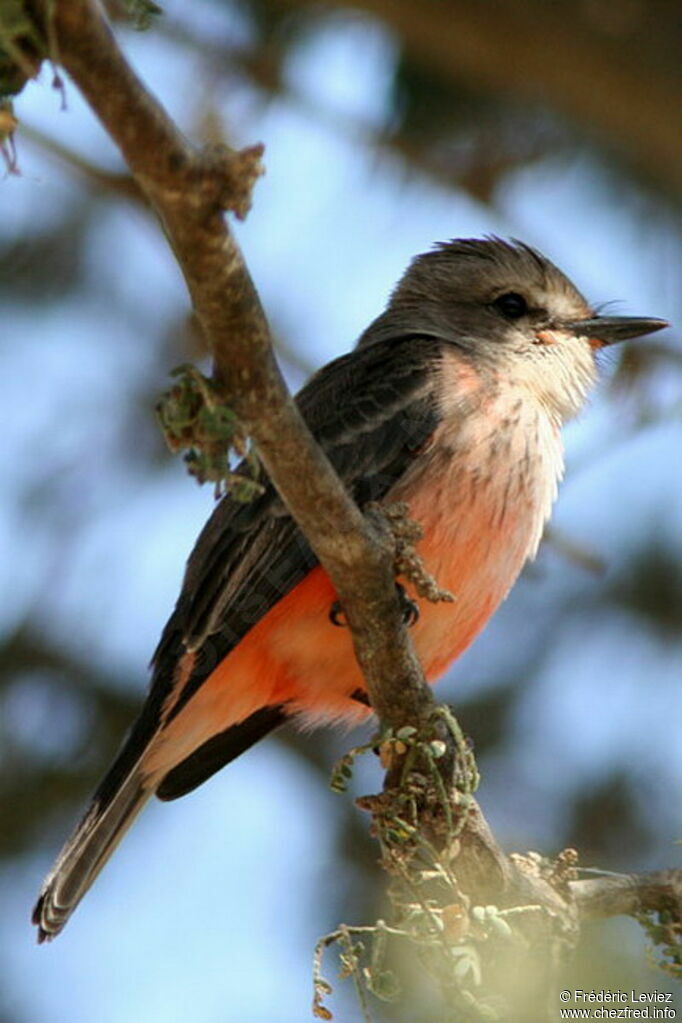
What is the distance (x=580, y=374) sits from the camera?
20.9ft

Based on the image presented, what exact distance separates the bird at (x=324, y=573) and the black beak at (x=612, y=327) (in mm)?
418

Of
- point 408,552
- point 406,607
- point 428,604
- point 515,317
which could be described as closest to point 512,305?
point 515,317

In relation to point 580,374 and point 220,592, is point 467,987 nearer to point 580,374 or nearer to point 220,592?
point 220,592

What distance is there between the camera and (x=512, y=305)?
660 cm

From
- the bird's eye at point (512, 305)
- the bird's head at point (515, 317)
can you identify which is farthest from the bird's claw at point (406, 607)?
the bird's eye at point (512, 305)

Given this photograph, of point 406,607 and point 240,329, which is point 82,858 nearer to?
point 406,607

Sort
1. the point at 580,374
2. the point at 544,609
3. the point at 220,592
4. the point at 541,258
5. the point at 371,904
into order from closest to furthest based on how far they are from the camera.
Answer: the point at 220,592, the point at 580,374, the point at 541,258, the point at 371,904, the point at 544,609

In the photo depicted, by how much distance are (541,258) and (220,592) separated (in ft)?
7.31

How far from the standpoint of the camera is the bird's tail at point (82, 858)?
5484 millimetres

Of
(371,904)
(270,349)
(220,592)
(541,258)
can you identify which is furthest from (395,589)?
(371,904)

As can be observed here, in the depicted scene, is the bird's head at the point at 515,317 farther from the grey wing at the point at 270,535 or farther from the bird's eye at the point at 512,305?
the grey wing at the point at 270,535

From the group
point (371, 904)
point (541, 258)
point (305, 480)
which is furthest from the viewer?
point (371, 904)

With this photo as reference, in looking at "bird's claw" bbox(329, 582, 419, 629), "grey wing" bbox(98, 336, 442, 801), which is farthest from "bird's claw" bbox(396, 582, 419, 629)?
"grey wing" bbox(98, 336, 442, 801)

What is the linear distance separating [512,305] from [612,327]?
389mm
